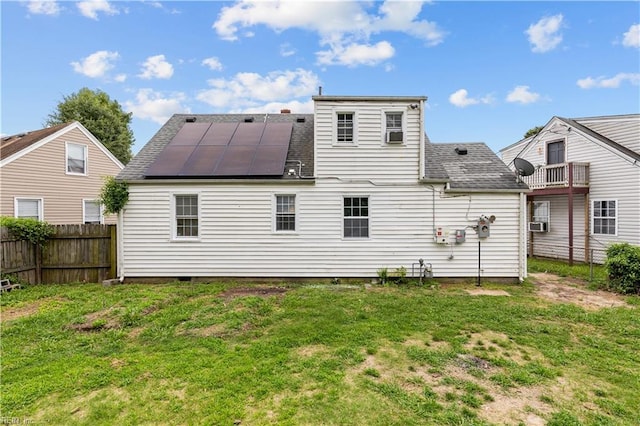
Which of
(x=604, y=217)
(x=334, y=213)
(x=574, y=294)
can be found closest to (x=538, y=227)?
(x=604, y=217)

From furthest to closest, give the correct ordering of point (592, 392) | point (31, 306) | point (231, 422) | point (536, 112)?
point (536, 112), point (31, 306), point (592, 392), point (231, 422)

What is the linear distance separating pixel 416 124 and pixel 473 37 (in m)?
7.56

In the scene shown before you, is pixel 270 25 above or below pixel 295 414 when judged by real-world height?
above

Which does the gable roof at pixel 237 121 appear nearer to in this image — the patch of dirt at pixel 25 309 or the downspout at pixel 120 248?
the downspout at pixel 120 248

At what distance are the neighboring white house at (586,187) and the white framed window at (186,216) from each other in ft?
45.8

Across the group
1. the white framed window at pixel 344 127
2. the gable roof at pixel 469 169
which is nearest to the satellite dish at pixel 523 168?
the gable roof at pixel 469 169

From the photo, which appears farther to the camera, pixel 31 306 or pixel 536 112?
pixel 536 112

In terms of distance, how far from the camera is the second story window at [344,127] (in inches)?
339

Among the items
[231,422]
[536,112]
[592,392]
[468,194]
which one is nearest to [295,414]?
[231,422]

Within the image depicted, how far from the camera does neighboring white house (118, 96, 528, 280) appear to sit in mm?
8352

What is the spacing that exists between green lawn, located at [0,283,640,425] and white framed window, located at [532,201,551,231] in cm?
788

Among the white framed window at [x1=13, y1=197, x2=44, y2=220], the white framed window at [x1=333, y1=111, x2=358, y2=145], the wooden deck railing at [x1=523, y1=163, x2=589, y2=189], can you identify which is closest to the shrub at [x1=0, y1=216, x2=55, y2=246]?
the white framed window at [x1=13, y1=197, x2=44, y2=220]

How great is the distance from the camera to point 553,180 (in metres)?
12.4

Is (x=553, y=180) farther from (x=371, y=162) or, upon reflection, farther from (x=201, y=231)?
(x=201, y=231)
